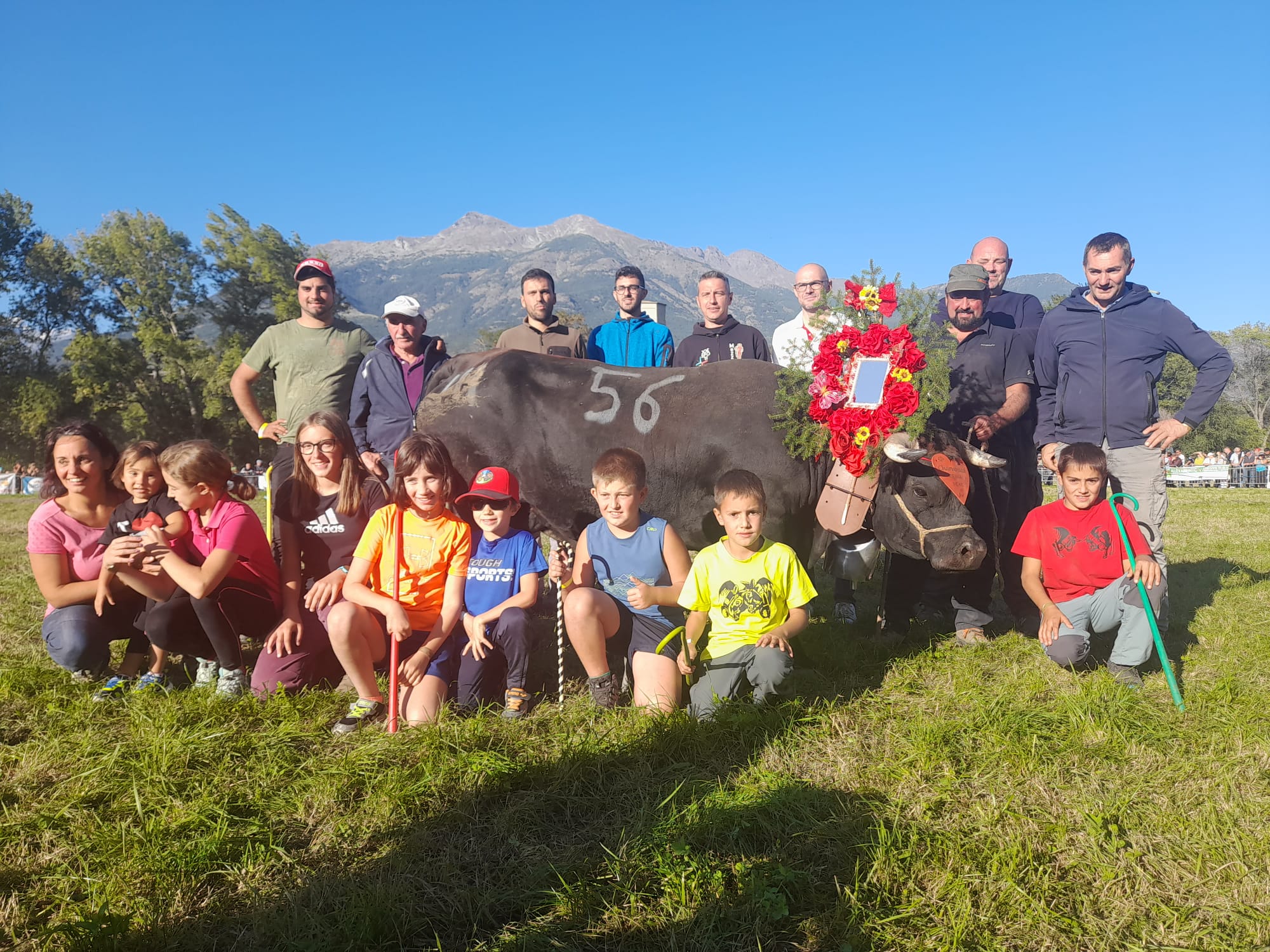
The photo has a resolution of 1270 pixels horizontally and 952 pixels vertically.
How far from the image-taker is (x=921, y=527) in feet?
A: 15.6

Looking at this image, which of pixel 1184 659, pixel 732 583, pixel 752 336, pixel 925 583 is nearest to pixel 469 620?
pixel 732 583

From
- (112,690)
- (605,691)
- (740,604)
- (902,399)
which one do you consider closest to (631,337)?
(902,399)

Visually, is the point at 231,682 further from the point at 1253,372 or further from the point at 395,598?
the point at 1253,372

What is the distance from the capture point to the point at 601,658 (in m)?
3.95

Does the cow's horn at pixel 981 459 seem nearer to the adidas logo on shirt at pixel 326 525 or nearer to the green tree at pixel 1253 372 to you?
the adidas logo on shirt at pixel 326 525

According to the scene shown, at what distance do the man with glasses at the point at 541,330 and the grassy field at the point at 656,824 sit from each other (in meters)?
3.61

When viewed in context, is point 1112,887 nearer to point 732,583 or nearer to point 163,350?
point 732,583

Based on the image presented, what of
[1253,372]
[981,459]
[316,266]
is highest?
[1253,372]

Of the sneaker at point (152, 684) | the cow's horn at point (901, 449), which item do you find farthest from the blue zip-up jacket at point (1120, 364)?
the sneaker at point (152, 684)

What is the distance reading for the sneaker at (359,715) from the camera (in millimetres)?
3717

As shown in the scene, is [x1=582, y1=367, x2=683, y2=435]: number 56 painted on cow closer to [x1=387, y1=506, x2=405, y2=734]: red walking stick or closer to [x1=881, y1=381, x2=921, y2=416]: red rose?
[x1=881, y1=381, x2=921, y2=416]: red rose

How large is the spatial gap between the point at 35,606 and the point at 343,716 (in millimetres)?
4520

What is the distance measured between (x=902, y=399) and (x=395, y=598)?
3.38 metres

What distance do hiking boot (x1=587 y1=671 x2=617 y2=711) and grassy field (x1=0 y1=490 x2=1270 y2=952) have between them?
20 centimetres
